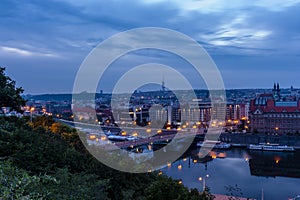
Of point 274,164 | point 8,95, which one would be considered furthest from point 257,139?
point 8,95

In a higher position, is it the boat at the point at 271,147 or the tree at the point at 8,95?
the tree at the point at 8,95

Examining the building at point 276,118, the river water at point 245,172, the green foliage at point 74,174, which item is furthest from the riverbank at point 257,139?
the green foliage at point 74,174

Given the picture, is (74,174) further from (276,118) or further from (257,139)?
(276,118)

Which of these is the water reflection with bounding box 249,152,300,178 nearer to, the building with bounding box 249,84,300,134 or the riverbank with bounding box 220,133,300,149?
the riverbank with bounding box 220,133,300,149

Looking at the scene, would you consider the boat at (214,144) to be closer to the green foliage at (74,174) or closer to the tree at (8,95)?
the green foliage at (74,174)

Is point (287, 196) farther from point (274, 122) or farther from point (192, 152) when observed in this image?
point (274, 122)

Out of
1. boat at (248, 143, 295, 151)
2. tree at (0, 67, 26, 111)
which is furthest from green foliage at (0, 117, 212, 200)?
boat at (248, 143, 295, 151)
